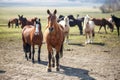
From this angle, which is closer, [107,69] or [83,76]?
[83,76]

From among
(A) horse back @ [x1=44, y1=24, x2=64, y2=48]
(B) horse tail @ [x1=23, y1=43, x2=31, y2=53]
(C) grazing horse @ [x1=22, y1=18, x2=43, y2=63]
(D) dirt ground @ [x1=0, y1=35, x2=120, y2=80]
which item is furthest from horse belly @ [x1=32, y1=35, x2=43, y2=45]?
(A) horse back @ [x1=44, y1=24, x2=64, y2=48]

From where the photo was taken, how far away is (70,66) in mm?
12359

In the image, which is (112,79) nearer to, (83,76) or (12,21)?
(83,76)

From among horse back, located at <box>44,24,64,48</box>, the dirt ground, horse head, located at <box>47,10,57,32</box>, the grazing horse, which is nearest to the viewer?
horse head, located at <box>47,10,57,32</box>

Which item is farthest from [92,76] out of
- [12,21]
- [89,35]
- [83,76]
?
[12,21]

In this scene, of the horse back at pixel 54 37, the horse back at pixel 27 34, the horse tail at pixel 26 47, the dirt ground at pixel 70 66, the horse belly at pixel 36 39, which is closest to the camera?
the dirt ground at pixel 70 66

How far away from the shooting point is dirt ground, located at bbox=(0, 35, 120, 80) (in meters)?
10.6

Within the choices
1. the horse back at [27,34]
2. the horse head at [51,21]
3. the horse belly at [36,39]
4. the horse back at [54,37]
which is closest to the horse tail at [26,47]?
the horse back at [27,34]

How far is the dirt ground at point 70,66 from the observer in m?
10.6

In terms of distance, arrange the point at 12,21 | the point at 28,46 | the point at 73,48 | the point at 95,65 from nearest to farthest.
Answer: the point at 95,65 → the point at 28,46 → the point at 73,48 → the point at 12,21

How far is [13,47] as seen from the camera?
17.8 m

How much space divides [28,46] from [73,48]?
3867 millimetres

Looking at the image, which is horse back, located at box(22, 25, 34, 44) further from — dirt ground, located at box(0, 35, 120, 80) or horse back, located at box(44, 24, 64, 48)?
horse back, located at box(44, 24, 64, 48)

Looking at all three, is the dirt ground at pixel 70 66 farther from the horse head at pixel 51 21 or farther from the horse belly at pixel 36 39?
the horse head at pixel 51 21
